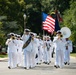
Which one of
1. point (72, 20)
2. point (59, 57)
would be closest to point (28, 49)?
point (59, 57)

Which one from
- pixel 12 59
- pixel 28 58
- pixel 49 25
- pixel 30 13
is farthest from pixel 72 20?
pixel 30 13

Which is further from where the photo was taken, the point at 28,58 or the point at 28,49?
the point at 28,58

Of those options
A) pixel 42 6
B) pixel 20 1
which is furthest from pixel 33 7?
pixel 20 1

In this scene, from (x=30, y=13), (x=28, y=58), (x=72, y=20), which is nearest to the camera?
(x=28, y=58)

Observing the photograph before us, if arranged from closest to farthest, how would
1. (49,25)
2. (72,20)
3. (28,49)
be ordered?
1. (28,49)
2. (49,25)
3. (72,20)

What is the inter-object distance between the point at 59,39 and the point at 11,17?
123ft

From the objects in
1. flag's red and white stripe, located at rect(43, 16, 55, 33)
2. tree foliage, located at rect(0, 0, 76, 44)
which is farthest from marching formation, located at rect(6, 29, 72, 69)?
tree foliage, located at rect(0, 0, 76, 44)

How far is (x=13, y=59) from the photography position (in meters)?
22.1

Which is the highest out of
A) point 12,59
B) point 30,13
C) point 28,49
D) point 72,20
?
point 30,13

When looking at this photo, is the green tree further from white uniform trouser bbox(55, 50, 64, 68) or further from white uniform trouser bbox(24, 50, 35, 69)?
white uniform trouser bbox(24, 50, 35, 69)

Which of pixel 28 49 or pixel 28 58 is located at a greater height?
pixel 28 49

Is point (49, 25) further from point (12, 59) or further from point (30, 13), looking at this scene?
point (30, 13)

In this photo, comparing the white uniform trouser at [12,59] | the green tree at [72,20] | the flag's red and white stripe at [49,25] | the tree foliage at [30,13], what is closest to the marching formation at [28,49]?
the white uniform trouser at [12,59]

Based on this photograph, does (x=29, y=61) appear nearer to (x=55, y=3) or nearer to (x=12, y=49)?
(x=12, y=49)
